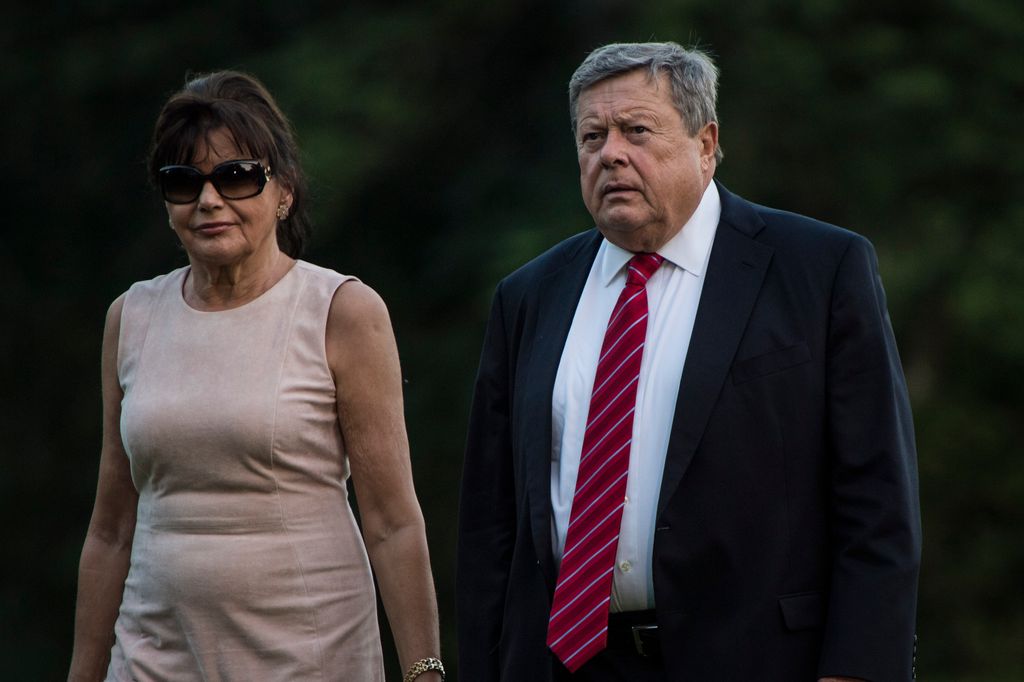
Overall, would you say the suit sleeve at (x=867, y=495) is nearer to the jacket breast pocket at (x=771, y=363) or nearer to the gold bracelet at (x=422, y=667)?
the jacket breast pocket at (x=771, y=363)

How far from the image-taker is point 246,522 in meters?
3.99

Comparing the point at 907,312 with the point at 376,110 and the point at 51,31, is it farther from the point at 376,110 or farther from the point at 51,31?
the point at 51,31

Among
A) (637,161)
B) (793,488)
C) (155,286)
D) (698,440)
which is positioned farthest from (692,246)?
(155,286)

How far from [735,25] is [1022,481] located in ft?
11.2

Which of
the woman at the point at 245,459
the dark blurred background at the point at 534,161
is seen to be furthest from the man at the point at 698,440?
the dark blurred background at the point at 534,161

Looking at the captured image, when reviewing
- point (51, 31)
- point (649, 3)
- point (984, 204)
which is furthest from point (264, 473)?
point (51, 31)

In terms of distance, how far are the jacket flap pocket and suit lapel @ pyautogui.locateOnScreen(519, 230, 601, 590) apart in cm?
51

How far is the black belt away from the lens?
145 inches

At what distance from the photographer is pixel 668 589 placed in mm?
3621

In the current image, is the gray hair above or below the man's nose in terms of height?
above

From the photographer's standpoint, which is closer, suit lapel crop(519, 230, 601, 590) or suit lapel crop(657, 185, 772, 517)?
suit lapel crop(657, 185, 772, 517)

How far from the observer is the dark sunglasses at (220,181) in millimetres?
4090

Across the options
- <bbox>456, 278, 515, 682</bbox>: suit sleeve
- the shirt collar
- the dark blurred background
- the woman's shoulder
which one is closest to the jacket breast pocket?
the shirt collar

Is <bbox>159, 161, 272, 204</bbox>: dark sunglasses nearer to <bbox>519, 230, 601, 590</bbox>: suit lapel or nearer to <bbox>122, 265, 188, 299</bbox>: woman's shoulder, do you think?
<bbox>122, 265, 188, 299</bbox>: woman's shoulder
